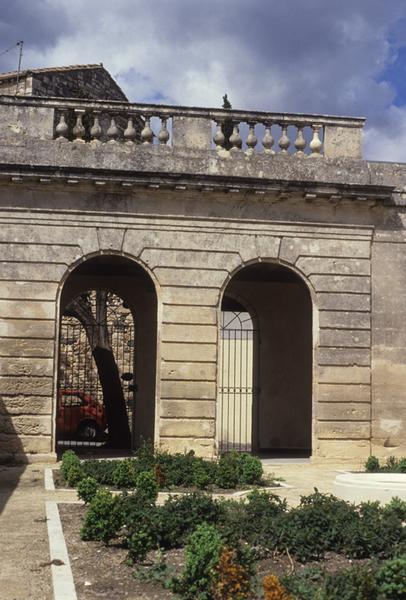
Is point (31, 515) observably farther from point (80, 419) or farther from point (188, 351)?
point (80, 419)

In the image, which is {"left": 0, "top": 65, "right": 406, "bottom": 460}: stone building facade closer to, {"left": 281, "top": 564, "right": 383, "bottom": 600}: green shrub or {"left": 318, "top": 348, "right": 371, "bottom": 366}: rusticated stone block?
{"left": 318, "top": 348, "right": 371, "bottom": 366}: rusticated stone block

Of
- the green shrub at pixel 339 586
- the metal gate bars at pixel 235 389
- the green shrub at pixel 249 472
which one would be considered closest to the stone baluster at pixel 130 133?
the green shrub at pixel 249 472

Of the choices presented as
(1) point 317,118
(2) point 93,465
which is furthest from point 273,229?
(2) point 93,465

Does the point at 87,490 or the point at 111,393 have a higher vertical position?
the point at 111,393

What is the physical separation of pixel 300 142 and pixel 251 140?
3.03ft

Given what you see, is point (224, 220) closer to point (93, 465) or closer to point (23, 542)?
point (93, 465)

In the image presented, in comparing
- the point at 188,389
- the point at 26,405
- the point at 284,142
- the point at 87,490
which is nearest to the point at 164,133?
the point at 284,142

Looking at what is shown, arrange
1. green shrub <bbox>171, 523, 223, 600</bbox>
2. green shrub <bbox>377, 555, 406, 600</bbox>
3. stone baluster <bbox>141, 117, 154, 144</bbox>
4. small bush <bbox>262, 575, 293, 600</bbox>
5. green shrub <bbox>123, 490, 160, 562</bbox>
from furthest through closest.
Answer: stone baluster <bbox>141, 117, 154, 144</bbox>
green shrub <bbox>123, 490, 160, 562</bbox>
green shrub <bbox>171, 523, 223, 600</bbox>
green shrub <bbox>377, 555, 406, 600</bbox>
small bush <bbox>262, 575, 293, 600</bbox>

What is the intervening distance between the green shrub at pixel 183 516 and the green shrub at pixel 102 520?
426mm

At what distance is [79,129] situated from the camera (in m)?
15.0

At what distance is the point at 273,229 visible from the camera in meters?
15.5

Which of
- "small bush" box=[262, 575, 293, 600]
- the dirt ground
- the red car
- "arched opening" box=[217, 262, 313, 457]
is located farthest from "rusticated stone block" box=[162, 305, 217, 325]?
"small bush" box=[262, 575, 293, 600]

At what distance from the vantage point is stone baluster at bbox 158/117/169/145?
1523 cm

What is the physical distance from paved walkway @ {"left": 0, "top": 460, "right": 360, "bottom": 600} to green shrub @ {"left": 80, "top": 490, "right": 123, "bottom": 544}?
1.35ft
